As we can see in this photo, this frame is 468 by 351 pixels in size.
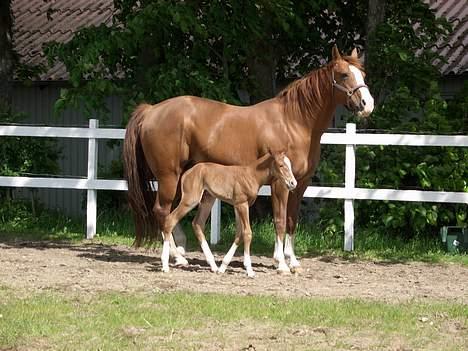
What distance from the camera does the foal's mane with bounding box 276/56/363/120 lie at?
10.4 m

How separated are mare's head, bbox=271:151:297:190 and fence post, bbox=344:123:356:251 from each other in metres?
2.59

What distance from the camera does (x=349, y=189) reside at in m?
12.2

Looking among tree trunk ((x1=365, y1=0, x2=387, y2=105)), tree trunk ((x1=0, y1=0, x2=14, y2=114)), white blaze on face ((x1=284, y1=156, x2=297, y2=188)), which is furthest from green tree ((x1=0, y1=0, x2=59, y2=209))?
white blaze on face ((x1=284, y1=156, x2=297, y2=188))

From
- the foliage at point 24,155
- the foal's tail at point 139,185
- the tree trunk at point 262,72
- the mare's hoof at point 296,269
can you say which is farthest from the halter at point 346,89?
the foliage at point 24,155

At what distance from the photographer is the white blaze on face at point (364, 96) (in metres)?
10.0

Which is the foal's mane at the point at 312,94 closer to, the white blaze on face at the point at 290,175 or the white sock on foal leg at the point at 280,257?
the white blaze on face at the point at 290,175

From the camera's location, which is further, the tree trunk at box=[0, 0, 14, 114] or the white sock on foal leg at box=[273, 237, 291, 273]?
the tree trunk at box=[0, 0, 14, 114]

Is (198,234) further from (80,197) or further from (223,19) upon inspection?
(80,197)

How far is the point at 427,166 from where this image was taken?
12789 millimetres

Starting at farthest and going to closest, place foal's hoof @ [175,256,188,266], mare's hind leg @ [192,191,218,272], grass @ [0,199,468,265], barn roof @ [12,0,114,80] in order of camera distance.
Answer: barn roof @ [12,0,114,80] < grass @ [0,199,468,265] < foal's hoof @ [175,256,188,266] < mare's hind leg @ [192,191,218,272]

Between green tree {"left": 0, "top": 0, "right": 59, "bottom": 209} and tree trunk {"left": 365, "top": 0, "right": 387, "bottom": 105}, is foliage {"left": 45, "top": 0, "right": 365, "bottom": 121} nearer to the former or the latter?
tree trunk {"left": 365, "top": 0, "right": 387, "bottom": 105}

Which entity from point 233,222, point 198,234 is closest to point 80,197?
point 233,222

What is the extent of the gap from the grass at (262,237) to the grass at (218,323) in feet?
11.9

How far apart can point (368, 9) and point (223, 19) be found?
2505mm
